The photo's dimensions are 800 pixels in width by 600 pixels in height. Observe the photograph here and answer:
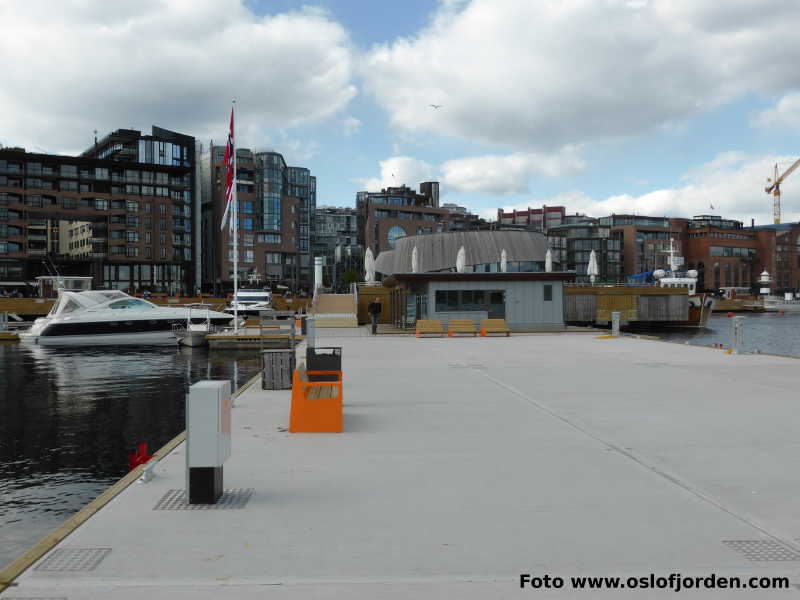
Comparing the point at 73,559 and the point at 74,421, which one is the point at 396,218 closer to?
the point at 74,421

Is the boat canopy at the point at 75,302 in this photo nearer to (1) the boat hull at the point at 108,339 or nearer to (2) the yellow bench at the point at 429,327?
(1) the boat hull at the point at 108,339

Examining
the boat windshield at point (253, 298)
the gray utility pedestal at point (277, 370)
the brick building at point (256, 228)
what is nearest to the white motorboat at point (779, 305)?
the brick building at point (256, 228)

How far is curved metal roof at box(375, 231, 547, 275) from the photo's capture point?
66250 millimetres

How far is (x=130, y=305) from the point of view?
133 feet

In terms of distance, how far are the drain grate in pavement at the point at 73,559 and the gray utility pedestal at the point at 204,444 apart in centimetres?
127

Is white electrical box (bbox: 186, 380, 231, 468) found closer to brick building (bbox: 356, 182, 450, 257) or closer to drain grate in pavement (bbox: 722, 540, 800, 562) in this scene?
drain grate in pavement (bbox: 722, 540, 800, 562)

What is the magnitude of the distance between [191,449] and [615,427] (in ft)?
21.7

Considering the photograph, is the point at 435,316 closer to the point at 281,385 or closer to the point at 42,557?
the point at 281,385

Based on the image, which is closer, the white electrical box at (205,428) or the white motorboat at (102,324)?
the white electrical box at (205,428)

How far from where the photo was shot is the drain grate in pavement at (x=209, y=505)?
6.48 metres

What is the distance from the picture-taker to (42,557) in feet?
17.1

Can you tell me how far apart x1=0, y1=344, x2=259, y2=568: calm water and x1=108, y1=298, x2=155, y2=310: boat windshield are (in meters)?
9.61

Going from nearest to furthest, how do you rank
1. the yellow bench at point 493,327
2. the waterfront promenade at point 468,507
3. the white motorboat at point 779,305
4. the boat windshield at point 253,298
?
the waterfront promenade at point 468,507 → the yellow bench at point 493,327 → the boat windshield at point 253,298 → the white motorboat at point 779,305

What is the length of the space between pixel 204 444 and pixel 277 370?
8.84m
